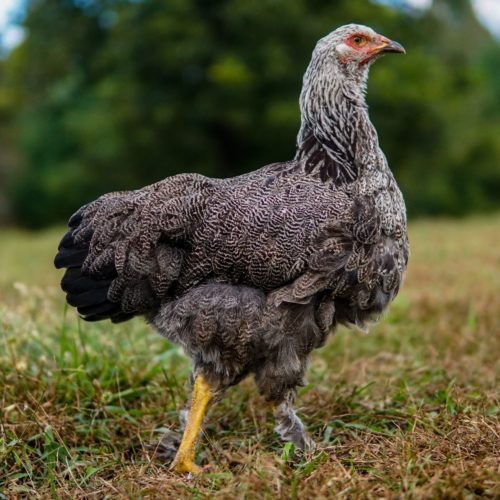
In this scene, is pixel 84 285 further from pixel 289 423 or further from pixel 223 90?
pixel 223 90

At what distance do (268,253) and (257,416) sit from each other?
3.62 feet

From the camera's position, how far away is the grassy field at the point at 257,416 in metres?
2.66

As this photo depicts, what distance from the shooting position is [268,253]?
303cm

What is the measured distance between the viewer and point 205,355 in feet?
10.4

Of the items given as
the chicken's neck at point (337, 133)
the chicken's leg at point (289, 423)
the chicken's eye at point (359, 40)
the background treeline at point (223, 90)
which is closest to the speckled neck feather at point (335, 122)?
the chicken's neck at point (337, 133)

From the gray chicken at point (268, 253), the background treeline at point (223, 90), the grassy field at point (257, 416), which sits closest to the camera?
the grassy field at point (257, 416)

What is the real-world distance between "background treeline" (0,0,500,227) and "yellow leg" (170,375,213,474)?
41.1 ft

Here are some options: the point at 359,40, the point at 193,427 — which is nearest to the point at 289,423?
the point at 193,427

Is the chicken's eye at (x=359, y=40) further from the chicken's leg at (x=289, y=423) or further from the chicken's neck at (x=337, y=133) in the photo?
the chicken's leg at (x=289, y=423)

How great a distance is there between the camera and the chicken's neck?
3.26 metres

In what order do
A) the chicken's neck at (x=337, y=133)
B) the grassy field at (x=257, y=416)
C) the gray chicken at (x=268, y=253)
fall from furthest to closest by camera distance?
the chicken's neck at (x=337, y=133) < the gray chicken at (x=268, y=253) < the grassy field at (x=257, y=416)

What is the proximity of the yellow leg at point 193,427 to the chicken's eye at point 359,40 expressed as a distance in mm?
1642

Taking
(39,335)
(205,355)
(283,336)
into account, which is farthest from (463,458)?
(39,335)

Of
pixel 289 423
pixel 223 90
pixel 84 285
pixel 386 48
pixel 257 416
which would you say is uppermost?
pixel 223 90
